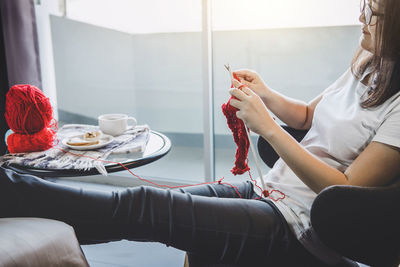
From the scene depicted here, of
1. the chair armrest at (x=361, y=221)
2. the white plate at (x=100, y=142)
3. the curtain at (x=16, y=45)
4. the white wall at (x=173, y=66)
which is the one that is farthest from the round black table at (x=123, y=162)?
the curtain at (x=16, y=45)

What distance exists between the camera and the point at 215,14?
6.75 feet

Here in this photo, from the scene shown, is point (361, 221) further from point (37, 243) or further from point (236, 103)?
point (37, 243)

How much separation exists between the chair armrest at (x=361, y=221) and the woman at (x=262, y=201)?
2.5 inches

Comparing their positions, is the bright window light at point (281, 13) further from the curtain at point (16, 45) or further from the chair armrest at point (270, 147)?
the curtain at point (16, 45)

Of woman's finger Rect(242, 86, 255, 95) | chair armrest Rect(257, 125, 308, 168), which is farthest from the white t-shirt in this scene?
woman's finger Rect(242, 86, 255, 95)

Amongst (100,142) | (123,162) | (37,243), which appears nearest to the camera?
(37,243)

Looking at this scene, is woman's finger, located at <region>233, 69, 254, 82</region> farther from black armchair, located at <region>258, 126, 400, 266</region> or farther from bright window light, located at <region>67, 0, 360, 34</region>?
bright window light, located at <region>67, 0, 360, 34</region>

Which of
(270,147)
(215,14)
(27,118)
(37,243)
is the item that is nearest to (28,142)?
(27,118)

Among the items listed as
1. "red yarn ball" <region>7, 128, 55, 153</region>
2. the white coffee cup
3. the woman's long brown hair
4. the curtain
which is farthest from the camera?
the curtain

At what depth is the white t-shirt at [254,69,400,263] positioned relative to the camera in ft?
3.05

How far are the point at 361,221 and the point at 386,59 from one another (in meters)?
0.40

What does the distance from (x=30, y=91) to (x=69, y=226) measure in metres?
0.51

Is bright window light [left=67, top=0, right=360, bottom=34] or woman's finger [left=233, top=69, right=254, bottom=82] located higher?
bright window light [left=67, top=0, right=360, bottom=34]

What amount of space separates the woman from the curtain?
53.2 inches
